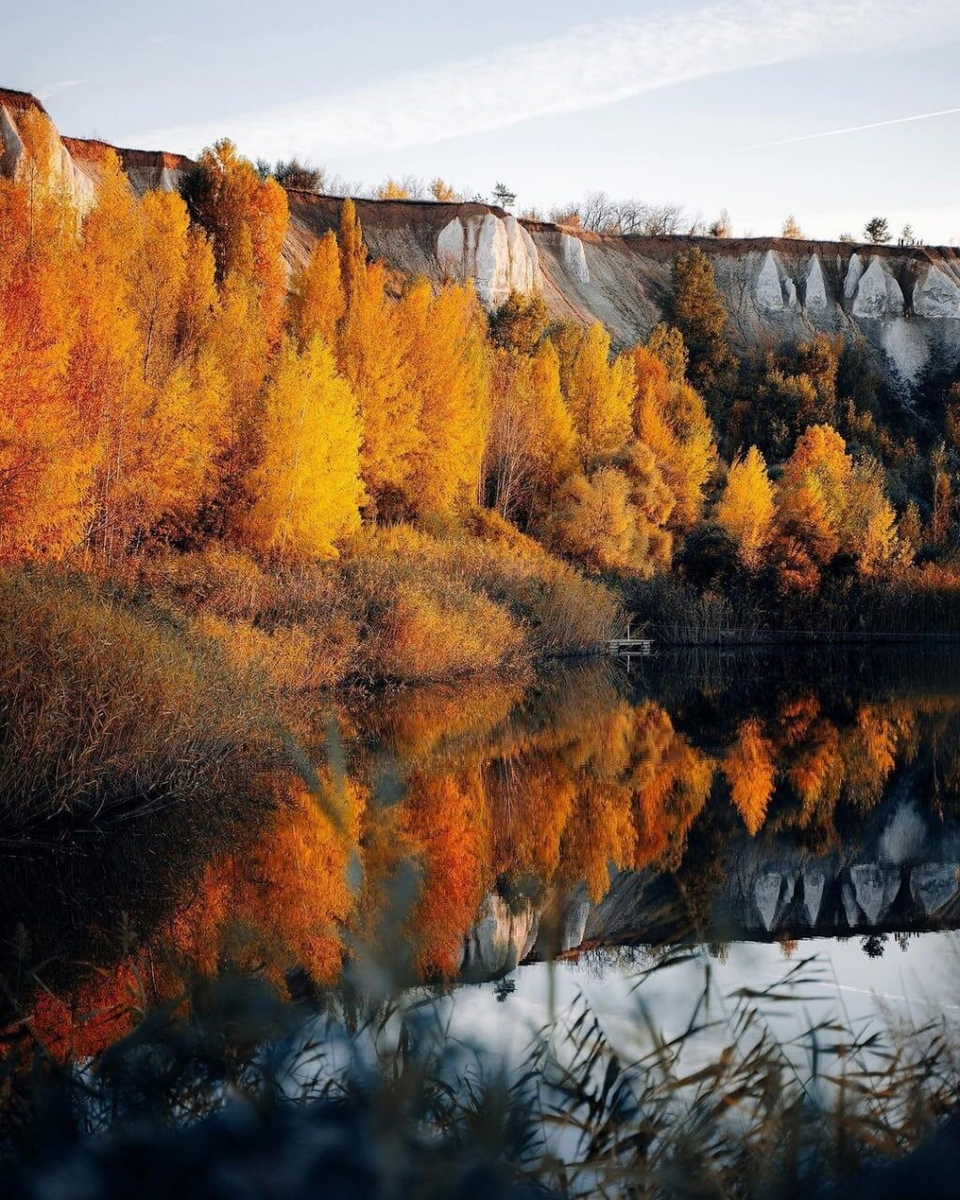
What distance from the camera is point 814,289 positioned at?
214 feet

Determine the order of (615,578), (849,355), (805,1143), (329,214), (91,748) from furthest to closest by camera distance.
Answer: (849,355), (329,214), (615,578), (91,748), (805,1143)

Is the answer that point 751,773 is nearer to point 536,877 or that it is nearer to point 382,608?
point 536,877

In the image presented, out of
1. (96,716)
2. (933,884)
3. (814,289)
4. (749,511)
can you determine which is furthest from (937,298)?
(96,716)

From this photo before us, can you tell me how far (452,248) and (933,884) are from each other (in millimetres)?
50059

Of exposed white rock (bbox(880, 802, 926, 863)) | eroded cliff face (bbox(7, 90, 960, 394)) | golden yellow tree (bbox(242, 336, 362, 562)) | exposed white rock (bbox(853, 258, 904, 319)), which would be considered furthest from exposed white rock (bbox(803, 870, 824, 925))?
exposed white rock (bbox(853, 258, 904, 319))

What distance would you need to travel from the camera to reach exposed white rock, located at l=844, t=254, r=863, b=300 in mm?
66062

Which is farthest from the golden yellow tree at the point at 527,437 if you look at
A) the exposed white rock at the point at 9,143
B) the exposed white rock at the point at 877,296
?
the exposed white rock at the point at 877,296

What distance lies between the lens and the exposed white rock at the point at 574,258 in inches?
2413

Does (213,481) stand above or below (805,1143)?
above

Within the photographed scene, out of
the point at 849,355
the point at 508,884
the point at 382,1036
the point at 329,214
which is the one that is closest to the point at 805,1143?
the point at 382,1036

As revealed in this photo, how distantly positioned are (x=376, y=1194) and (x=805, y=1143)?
106cm

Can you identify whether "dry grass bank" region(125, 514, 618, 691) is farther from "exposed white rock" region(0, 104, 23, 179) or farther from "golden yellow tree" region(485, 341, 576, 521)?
"exposed white rock" region(0, 104, 23, 179)

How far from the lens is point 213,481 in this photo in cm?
2327

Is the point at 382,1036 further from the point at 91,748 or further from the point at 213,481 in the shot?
the point at 213,481
